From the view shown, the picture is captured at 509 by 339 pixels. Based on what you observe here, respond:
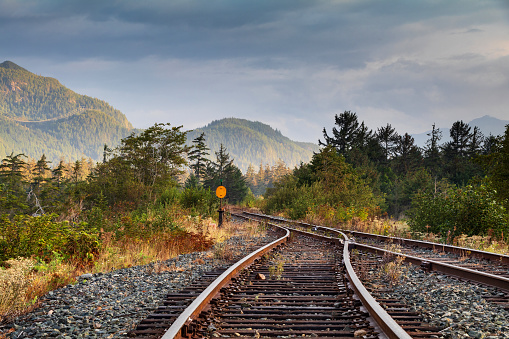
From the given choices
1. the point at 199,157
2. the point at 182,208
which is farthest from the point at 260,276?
the point at 199,157

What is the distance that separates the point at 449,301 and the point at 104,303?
14.4 ft

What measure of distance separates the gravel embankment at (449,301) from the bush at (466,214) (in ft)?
20.1

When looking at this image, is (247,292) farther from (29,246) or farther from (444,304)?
(29,246)

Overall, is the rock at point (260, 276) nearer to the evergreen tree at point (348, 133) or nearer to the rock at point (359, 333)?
the rock at point (359, 333)

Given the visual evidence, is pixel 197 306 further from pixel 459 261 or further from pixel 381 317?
pixel 459 261

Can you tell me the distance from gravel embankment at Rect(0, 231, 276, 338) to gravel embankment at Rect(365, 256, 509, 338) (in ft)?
10.1

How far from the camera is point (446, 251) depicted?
9453mm

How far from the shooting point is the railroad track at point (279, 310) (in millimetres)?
3424

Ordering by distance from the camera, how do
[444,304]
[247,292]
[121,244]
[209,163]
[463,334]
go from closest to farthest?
[463,334], [444,304], [247,292], [121,244], [209,163]

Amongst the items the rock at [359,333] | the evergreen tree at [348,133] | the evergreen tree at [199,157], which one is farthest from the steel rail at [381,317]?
the evergreen tree at [199,157]

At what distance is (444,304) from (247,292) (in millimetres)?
2547

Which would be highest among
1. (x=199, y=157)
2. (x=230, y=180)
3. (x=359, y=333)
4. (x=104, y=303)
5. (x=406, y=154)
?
(x=406, y=154)

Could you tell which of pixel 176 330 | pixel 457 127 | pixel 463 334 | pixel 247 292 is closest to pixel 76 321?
pixel 176 330

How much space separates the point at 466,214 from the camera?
40.0ft
